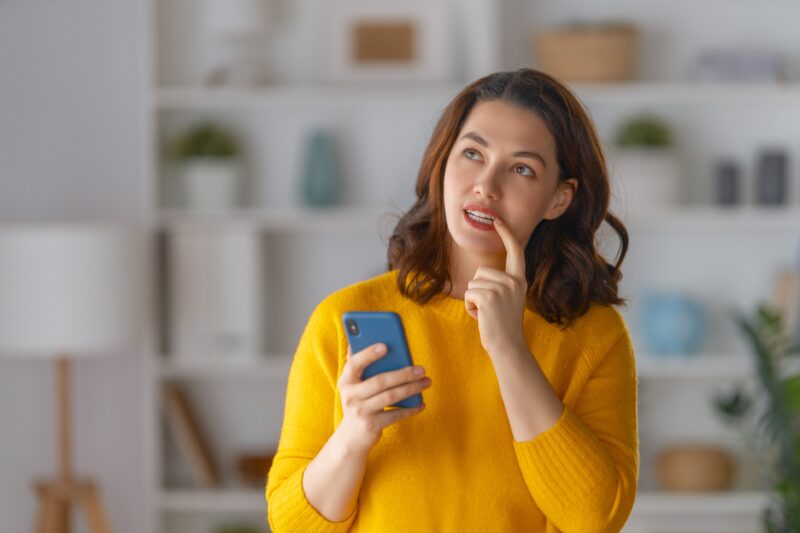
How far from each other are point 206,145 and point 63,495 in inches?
47.1

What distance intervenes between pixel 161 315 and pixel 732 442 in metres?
1.97

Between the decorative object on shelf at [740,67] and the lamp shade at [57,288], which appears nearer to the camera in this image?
the lamp shade at [57,288]

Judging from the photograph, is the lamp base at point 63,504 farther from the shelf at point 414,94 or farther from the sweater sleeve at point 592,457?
the sweater sleeve at point 592,457

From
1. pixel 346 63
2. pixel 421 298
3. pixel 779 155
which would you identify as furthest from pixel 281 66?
pixel 421 298

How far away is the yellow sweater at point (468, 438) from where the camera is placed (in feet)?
3.81

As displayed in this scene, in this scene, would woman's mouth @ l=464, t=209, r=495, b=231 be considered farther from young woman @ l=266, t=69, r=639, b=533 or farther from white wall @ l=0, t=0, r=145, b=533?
white wall @ l=0, t=0, r=145, b=533

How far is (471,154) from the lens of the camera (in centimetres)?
121

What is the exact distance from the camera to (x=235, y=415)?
13.6 feet

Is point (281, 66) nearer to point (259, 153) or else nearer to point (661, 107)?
point (259, 153)

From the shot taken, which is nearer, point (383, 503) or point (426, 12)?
point (383, 503)

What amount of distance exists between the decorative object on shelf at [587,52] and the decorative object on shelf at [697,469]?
1245 mm

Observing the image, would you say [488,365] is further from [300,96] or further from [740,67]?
[740,67]

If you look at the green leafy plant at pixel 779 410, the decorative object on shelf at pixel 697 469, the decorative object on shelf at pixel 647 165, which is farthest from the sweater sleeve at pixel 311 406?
the decorative object on shelf at pixel 697 469

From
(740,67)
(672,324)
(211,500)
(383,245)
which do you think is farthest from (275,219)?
(740,67)
